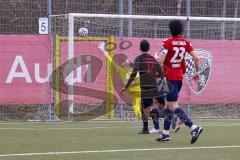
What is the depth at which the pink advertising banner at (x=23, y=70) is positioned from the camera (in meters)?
18.1

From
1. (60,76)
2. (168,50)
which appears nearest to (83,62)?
(60,76)

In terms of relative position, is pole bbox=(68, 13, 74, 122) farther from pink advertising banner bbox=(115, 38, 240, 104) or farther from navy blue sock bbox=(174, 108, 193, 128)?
navy blue sock bbox=(174, 108, 193, 128)

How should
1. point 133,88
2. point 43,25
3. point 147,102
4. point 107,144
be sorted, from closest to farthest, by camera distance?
point 107,144, point 147,102, point 133,88, point 43,25

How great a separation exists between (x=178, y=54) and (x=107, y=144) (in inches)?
77.2

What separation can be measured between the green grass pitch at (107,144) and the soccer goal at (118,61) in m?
2.39

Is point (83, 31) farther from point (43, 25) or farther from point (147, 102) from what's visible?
point (147, 102)

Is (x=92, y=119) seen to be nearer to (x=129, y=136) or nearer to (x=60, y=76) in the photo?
(x=60, y=76)

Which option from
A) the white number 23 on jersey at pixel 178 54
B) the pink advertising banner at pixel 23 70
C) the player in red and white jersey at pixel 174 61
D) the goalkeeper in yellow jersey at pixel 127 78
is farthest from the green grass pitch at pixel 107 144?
the pink advertising banner at pixel 23 70

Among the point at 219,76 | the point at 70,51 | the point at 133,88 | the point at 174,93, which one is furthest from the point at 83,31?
the point at 174,93

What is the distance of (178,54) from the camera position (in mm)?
11984

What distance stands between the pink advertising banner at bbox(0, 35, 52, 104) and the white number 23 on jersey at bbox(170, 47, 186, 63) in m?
6.93

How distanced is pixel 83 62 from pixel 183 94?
3.00m

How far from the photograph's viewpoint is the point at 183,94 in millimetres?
19641

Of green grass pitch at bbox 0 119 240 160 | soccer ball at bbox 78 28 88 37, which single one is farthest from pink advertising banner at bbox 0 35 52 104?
green grass pitch at bbox 0 119 240 160
